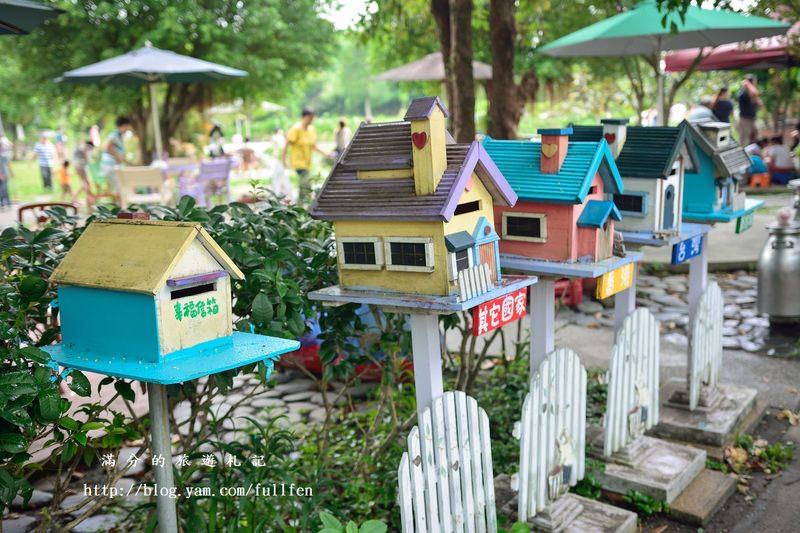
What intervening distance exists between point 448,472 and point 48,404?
154 cm

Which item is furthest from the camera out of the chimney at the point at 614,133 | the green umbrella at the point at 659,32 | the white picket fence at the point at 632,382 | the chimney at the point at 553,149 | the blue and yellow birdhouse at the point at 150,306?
the green umbrella at the point at 659,32

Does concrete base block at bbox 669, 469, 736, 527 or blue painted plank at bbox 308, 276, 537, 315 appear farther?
concrete base block at bbox 669, 469, 736, 527

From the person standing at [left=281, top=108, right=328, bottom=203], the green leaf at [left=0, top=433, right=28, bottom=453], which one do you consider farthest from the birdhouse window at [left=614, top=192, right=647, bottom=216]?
the person standing at [left=281, top=108, right=328, bottom=203]

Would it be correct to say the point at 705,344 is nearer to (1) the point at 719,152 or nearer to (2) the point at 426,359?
(1) the point at 719,152

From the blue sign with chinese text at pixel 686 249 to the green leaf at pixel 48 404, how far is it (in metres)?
3.14

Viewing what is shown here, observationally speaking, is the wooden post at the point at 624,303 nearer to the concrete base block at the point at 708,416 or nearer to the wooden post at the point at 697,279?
the wooden post at the point at 697,279

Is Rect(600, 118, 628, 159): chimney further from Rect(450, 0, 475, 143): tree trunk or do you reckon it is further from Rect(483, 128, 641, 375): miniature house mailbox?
Rect(450, 0, 475, 143): tree trunk

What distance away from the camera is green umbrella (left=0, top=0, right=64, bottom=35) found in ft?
10.6

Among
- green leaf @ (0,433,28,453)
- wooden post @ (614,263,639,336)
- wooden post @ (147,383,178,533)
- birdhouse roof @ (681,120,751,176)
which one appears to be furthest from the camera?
birdhouse roof @ (681,120,751,176)

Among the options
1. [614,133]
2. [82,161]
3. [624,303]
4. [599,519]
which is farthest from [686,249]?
[82,161]

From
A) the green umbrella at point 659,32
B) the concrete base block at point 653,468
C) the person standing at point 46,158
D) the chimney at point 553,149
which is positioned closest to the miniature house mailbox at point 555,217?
the chimney at point 553,149

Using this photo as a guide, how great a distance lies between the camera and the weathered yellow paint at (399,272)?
2.70m

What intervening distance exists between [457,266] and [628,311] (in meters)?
1.90

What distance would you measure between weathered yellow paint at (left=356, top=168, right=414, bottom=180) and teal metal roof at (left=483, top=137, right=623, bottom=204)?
75 cm
